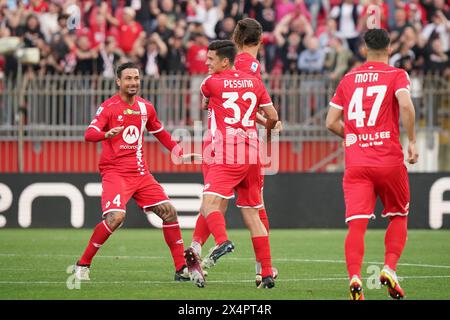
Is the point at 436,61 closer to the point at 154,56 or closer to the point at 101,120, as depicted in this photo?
the point at 154,56

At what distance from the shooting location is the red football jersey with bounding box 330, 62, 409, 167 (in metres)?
10.4

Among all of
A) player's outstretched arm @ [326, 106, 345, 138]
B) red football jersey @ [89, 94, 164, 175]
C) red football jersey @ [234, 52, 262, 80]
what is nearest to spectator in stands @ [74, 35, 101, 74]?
red football jersey @ [89, 94, 164, 175]

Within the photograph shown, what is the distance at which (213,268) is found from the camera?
1369 cm

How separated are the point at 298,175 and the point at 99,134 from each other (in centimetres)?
940

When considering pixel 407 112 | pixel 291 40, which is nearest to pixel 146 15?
pixel 291 40

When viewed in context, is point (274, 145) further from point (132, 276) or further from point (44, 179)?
point (132, 276)

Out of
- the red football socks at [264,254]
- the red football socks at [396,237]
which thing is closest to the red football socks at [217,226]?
the red football socks at [264,254]

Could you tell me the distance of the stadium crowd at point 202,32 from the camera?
74.8ft

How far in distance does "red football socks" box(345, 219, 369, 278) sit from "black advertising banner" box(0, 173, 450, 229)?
1071cm

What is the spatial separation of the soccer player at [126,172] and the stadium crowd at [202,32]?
9.65 metres

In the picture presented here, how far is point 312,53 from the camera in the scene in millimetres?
23016

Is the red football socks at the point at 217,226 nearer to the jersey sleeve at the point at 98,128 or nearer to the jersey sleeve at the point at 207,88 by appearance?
the jersey sleeve at the point at 207,88

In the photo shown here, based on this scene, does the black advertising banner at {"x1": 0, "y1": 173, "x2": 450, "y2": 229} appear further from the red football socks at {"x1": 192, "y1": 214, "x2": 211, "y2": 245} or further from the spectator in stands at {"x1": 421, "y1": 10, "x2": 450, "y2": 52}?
the red football socks at {"x1": 192, "y1": 214, "x2": 211, "y2": 245}
